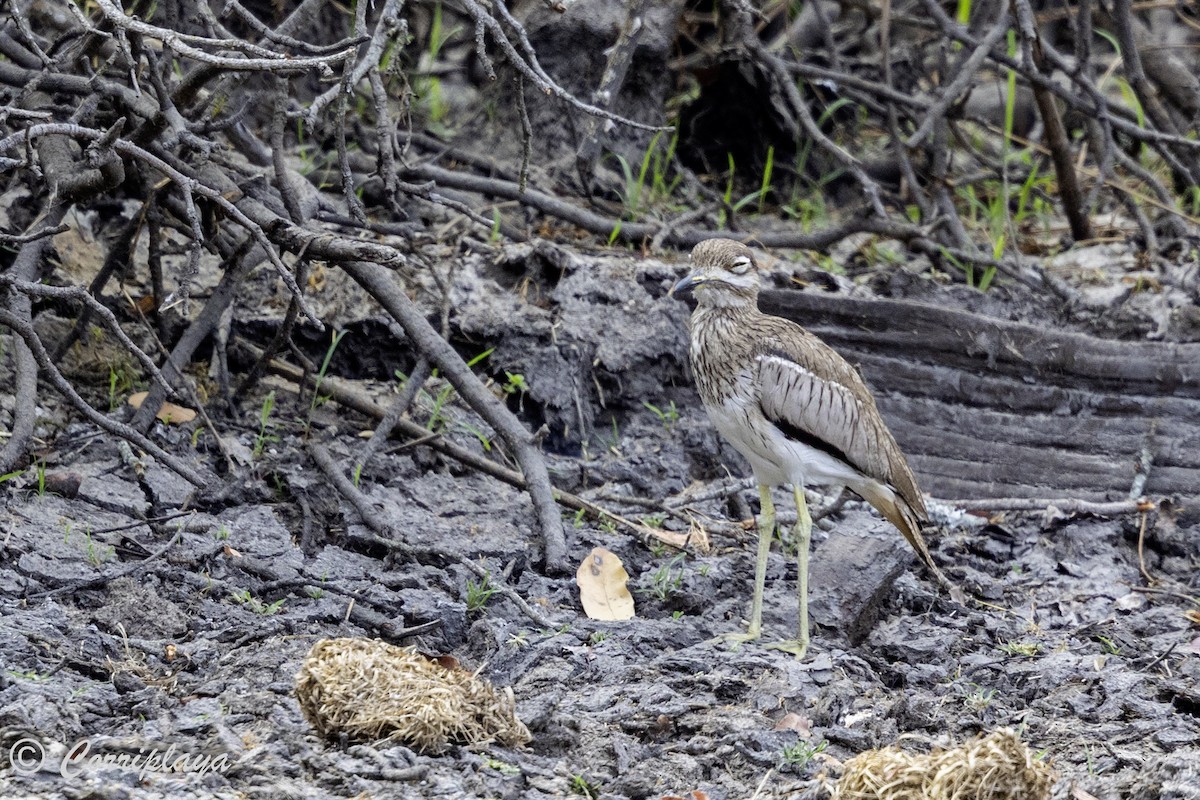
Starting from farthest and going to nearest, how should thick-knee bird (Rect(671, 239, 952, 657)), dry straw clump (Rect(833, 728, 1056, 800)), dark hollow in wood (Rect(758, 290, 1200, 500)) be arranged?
dark hollow in wood (Rect(758, 290, 1200, 500)) < thick-knee bird (Rect(671, 239, 952, 657)) < dry straw clump (Rect(833, 728, 1056, 800))

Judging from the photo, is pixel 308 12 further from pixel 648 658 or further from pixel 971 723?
pixel 971 723

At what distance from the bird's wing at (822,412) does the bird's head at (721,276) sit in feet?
0.76

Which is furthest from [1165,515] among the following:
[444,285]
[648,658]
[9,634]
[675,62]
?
[9,634]

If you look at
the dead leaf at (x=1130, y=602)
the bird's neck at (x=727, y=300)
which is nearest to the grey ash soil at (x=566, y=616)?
the dead leaf at (x=1130, y=602)

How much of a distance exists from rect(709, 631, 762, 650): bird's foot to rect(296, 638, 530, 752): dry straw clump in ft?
3.37

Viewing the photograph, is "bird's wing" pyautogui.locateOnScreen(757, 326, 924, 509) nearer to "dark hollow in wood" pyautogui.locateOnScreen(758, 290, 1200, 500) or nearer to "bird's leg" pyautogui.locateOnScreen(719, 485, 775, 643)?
"bird's leg" pyautogui.locateOnScreen(719, 485, 775, 643)

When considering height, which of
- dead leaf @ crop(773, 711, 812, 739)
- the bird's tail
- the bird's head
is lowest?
dead leaf @ crop(773, 711, 812, 739)

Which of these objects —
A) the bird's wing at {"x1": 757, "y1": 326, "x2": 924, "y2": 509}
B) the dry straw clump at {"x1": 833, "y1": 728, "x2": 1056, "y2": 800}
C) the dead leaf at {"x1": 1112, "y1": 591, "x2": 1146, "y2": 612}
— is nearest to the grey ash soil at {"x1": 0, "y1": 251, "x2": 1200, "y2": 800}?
the dead leaf at {"x1": 1112, "y1": 591, "x2": 1146, "y2": 612}

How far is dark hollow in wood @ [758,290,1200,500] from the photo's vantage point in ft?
16.9

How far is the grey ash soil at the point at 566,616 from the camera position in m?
2.89

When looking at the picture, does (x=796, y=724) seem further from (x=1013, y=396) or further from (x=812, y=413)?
(x=1013, y=396)

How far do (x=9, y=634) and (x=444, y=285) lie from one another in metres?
2.28

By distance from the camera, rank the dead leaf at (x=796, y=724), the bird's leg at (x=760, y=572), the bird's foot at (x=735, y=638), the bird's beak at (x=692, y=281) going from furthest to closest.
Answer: the bird's beak at (x=692, y=281), the bird's leg at (x=760, y=572), the bird's foot at (x=735, y=638), the dead leaf at (x=796, y=724)

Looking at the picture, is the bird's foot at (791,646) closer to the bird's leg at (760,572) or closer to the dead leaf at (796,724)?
the bird's leg at (760,572)
